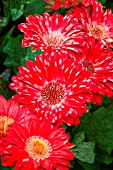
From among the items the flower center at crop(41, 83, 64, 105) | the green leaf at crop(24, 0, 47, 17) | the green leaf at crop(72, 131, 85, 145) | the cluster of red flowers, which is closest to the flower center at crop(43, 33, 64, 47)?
the cluster of red flowers

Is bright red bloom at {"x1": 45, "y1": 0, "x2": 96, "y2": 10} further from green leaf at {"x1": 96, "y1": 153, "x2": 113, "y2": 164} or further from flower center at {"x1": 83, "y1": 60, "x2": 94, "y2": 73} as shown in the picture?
green leaf at {"x1": 96, "y1": 153, "x2": 113, "y2": 164}

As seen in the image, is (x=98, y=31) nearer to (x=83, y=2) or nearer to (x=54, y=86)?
(x=83, y=2)

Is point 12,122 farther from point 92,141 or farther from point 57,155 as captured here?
point 92,141

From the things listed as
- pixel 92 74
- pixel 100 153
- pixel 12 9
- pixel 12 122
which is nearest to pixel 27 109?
pixel 12 122

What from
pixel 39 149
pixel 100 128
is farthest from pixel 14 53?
pixel 39 149

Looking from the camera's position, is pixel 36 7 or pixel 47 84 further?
pixel 36 7

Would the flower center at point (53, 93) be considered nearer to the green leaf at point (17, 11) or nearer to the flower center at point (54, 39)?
the flower center at point (54, 39)

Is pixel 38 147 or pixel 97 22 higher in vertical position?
pixel 97 22
